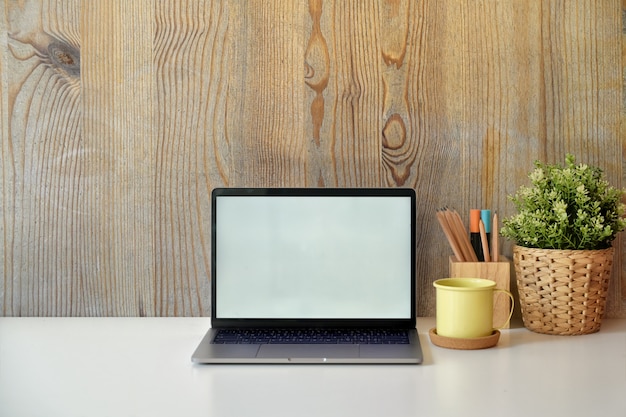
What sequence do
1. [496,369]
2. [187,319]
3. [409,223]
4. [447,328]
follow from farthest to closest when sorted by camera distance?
[187,319], [409,223], [447,328], [496,369]

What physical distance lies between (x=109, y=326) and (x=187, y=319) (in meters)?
0.15

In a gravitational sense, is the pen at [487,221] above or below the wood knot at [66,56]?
below

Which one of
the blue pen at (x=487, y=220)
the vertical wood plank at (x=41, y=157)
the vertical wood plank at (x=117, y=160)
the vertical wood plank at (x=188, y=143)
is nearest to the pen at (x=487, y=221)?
the blue pen at (x=487, y=220)

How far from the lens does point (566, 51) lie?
1.22 meters

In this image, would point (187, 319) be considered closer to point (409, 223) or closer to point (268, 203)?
point (268, 203)

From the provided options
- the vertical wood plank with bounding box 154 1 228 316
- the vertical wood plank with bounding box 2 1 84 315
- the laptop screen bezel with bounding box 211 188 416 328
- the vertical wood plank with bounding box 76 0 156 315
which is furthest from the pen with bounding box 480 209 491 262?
the vertical wood plank with bounding box 2 1 84 315

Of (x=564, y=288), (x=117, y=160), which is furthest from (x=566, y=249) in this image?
(x=117, y=160)

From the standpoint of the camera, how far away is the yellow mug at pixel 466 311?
1013 mm

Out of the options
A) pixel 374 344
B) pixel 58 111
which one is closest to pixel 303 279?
pixel 374 344

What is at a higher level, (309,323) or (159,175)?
(159,175)

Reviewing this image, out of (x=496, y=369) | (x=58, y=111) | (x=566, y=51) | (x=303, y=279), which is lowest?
(x=496, y=369)

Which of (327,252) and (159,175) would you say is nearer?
(327,252)

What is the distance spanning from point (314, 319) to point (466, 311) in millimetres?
270

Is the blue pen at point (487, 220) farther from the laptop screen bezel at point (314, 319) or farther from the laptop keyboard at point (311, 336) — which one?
the laptop keyboard at point (311, 336)
